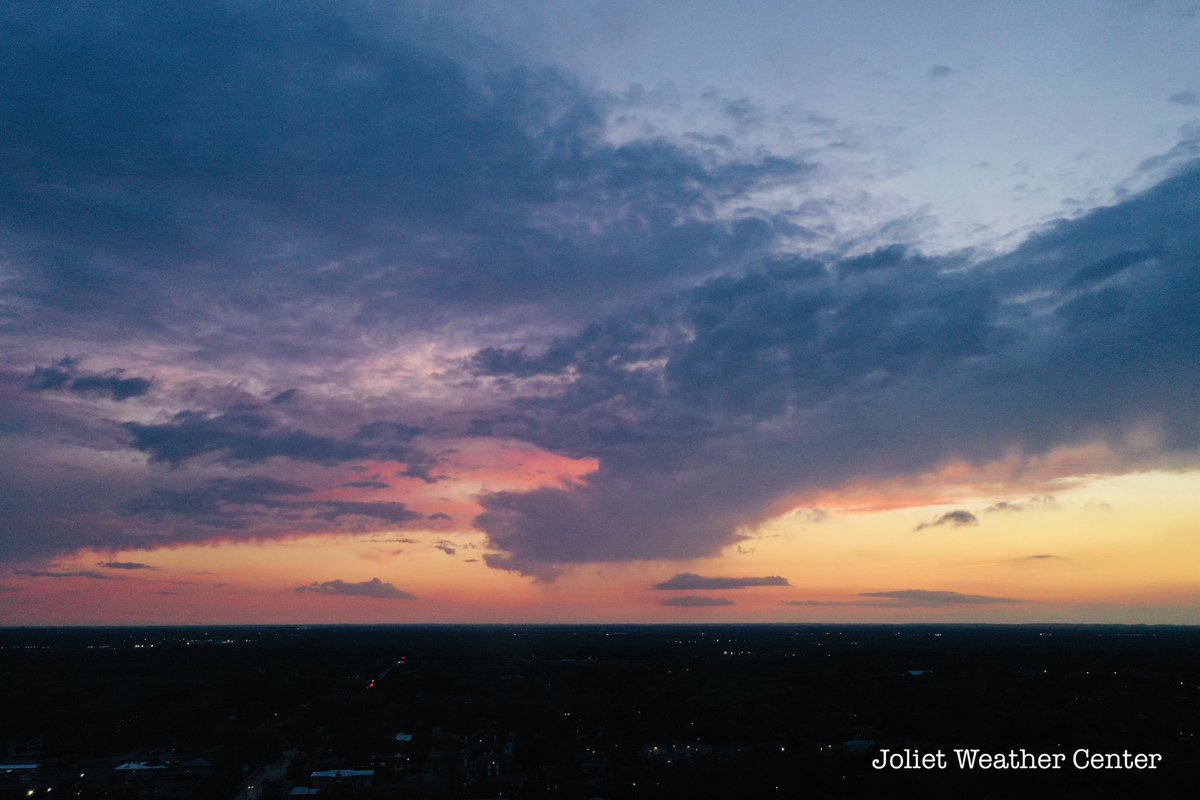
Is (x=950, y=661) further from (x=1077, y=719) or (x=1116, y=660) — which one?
(x=1077, y=719)

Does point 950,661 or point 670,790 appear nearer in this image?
point 670,790

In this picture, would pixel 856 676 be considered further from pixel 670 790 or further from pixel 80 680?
pixel 80 680

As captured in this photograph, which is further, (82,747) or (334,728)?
(334,728)

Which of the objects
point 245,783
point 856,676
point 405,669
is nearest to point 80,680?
point 405,669

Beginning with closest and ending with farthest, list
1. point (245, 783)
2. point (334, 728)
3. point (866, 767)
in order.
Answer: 1. point (866, 767)
2. point (245, 783)
3. point (334, 728)

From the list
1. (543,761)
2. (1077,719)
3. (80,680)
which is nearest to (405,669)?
(80,680)

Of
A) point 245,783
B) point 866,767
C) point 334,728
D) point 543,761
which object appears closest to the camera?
point 866,767
